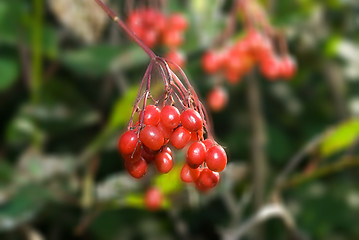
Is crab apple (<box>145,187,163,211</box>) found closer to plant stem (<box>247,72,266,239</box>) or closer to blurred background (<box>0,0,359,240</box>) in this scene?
blurred background (<box>0,0,359,240</box>)

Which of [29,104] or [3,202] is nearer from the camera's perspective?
[3,202]

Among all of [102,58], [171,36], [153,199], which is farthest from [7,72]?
[153,199]

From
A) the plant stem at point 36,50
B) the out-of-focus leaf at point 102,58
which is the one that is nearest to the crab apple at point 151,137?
the out-of-focus leaf at point 102,58

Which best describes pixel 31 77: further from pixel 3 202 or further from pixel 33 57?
pixel 3 202

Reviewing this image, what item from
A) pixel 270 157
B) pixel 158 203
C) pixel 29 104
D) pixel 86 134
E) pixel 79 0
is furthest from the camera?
pixel 270 157

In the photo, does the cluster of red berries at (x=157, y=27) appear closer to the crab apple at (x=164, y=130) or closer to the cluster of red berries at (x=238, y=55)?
the cluster of red berries at (x=238, y=55)

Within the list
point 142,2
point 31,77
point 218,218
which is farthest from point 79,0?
point 218,218
